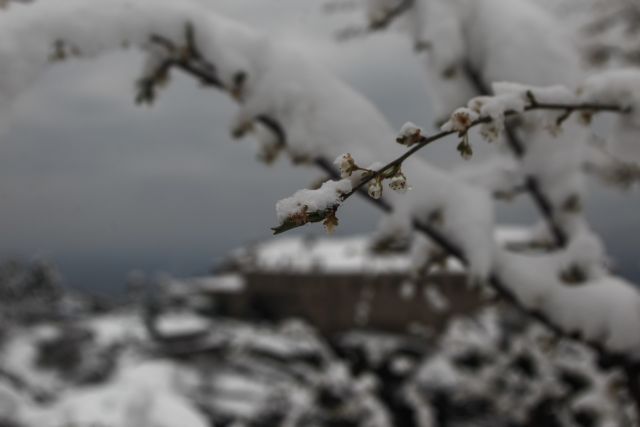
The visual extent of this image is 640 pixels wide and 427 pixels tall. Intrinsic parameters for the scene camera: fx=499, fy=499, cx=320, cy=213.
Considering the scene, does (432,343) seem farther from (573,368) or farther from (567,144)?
(567,144)

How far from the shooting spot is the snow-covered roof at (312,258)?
3033 centimetres

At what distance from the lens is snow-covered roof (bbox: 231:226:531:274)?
1194 inches

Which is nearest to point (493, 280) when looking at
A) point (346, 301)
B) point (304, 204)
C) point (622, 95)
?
point (622, 95)

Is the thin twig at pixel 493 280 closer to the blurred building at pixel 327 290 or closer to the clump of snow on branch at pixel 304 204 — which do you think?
the clump of snow on branch at pixel 304 204

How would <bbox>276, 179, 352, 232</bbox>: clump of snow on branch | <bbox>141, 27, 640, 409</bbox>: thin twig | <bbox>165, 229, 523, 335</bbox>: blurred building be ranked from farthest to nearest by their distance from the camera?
<bbox>165, 229, 523, 335</bbox>: blurred building
<bbox>141, 27, 640, 409</bbox>: thin twig
<bbox>276, 179, 352, 232</bbox>: clump of snow on branch

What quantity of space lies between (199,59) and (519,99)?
987 millimetres

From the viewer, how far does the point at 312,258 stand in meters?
34.0

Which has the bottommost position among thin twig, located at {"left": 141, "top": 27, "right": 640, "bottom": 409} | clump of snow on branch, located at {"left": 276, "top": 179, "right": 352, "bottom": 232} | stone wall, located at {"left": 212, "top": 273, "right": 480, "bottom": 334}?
clump of snow on branch, located at {"left": 276, "top": 179, "right": 352, "bottom": 232}

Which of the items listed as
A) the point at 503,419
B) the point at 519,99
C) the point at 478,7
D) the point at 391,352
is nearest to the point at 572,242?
the point at 478,7

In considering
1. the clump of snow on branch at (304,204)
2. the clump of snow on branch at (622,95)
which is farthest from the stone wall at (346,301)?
the clump of snow on branch at (304,204)

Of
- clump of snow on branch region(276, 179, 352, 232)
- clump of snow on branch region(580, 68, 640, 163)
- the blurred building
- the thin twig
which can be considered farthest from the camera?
the blurred building

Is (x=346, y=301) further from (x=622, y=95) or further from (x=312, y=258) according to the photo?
(x=622, y=95)

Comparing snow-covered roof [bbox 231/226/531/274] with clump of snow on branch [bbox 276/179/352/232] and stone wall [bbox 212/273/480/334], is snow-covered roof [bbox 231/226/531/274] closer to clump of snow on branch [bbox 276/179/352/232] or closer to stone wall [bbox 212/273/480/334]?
stone wall [bbox 212/273/480/334]

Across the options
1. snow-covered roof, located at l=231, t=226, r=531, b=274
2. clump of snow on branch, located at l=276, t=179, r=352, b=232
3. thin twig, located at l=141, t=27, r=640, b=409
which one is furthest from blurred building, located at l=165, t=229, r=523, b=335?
clump of snow on branch, located at l=276, t=179, r=352, b=232
